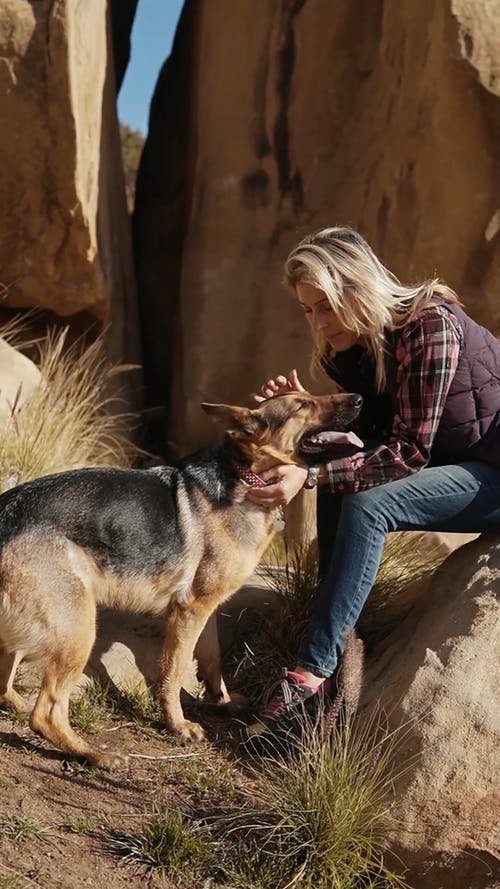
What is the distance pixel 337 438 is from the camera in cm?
468

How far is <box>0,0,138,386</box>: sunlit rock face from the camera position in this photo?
22.6 ft

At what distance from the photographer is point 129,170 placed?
1573cm

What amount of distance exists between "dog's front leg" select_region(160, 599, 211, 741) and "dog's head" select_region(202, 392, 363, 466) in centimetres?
80

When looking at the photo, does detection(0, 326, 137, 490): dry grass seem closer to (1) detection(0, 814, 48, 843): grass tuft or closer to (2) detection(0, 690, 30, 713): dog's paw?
(2) detection(0, 690, 30, 713): dog's paw

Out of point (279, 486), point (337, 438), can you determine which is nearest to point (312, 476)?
point (279, 486)

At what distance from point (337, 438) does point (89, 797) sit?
76.4 inches

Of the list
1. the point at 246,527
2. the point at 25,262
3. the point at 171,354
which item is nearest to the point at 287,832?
the point at 246,527

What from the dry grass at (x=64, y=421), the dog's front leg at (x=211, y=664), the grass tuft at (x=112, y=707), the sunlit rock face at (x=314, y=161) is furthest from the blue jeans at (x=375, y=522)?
the sunlit rock face at (x=314, y=161)

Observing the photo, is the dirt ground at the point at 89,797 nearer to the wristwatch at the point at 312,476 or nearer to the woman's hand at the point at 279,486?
the woman's hand at the point at 279,486

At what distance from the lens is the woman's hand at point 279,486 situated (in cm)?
453

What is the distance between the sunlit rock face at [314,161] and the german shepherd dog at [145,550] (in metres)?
2.75

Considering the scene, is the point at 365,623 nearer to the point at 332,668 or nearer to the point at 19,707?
the point at 332,668

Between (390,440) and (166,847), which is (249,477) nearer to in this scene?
(390,440)

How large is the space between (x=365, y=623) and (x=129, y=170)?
39.7 ft
